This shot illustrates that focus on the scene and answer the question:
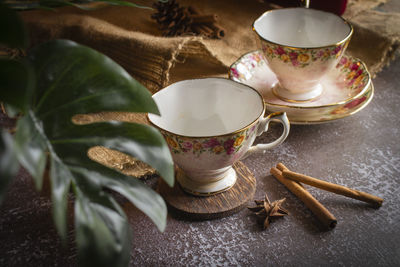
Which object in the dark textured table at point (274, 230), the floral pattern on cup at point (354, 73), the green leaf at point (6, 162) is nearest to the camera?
the green leaf at point (6, 162)

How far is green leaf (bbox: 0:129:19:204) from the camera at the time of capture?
270 mm

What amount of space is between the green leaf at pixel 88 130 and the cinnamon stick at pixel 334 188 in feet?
1.12

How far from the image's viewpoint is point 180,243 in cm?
58

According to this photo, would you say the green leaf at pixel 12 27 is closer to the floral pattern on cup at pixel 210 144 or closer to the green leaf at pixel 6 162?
the green leaf at pixel 6 162

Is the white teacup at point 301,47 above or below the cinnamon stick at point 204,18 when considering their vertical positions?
above

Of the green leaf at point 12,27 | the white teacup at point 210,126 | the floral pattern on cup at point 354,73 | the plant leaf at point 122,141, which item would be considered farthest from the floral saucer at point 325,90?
the green leaf at point 12,27

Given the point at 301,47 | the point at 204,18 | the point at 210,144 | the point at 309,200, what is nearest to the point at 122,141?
the point at 210,144

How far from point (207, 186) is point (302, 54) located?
12.6 inches

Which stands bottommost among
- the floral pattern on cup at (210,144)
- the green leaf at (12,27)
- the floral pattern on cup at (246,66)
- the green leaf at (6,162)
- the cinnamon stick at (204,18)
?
the floral pattern on cup at (246,66)

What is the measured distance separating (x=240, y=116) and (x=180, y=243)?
0.75 ft

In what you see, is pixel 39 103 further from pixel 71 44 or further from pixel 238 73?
pixel 238 73

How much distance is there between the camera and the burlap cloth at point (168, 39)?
90 cm

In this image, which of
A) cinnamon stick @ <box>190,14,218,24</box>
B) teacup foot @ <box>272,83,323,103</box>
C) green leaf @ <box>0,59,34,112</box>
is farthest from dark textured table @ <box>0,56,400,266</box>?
cinnamon stick @ <box>190,14,218,24</box>

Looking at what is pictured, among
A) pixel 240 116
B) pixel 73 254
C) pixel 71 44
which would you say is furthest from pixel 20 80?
pixel 240 116
